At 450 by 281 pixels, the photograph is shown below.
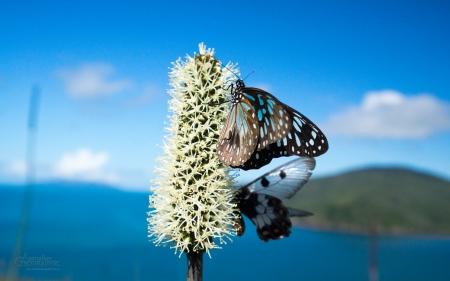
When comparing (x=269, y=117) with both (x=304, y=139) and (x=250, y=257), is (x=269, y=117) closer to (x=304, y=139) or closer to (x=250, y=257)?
(x=304, y=139)

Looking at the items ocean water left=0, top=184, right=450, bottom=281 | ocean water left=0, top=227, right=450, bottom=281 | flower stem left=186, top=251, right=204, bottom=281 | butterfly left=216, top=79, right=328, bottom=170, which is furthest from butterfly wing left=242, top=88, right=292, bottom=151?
ocean water left=0, top=184, right=450, bottom=281

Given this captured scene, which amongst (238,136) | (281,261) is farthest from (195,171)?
(281,261)

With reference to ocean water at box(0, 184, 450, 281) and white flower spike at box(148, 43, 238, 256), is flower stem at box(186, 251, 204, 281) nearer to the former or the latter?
white flower spike at box(148, 43, 238, 256)

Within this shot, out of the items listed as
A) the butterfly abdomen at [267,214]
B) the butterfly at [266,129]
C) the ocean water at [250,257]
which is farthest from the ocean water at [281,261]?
the butterfly at [266,129]

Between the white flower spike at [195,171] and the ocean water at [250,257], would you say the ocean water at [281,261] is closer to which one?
the ocean water at [250,257]

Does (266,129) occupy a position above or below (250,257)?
below

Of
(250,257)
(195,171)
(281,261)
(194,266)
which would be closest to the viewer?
(194,266)

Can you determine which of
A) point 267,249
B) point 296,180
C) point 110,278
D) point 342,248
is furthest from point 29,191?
point 342,248
